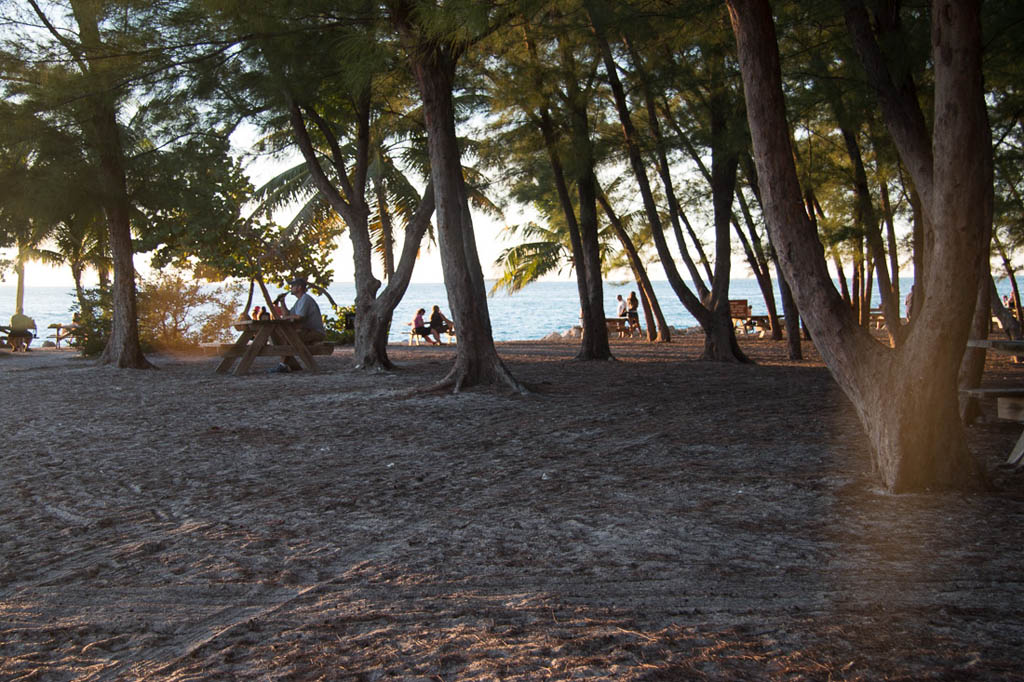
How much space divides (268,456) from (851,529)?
405 centimetres

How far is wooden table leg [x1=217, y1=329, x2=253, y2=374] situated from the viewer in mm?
12664

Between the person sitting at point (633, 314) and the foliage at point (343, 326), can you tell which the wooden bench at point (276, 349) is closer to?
the foliage at point (343, 326)

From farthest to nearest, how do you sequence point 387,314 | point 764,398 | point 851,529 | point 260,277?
1. point 260,277
2. point 387,314
3. point 764,398
4. point 851,529

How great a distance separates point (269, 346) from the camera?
1250 centimetres

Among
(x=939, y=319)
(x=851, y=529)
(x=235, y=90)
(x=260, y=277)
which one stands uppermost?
(x=235, y=90)

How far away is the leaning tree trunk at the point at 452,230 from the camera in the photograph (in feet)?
31.3

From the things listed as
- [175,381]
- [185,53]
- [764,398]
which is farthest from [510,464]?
[175,381]

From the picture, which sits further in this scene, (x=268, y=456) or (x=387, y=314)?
(x=387, y=314)

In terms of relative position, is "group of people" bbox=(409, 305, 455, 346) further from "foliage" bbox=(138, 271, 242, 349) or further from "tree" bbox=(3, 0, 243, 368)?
"tree" bbox=(3, 0, 243, 368)

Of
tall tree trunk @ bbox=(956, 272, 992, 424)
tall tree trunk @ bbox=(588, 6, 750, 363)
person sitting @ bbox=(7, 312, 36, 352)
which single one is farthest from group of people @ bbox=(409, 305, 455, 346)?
tall tree trunk @ bbox=(956, 272, 992, 424)

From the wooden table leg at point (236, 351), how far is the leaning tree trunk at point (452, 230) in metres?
4.39

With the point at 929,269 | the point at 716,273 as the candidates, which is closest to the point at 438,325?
the point at 716,273

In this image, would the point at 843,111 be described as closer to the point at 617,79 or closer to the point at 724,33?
the point at 724,33

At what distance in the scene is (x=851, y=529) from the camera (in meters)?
3.90
